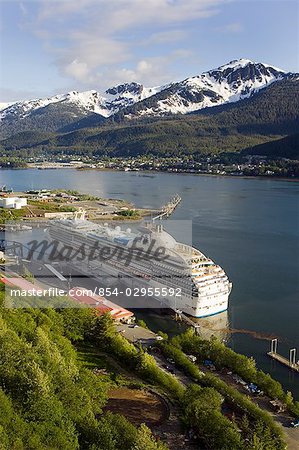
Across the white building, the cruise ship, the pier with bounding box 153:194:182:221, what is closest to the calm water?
the pier with bounding box 153:194:182:221

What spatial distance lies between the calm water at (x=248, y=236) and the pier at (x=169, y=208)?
1.06 ft

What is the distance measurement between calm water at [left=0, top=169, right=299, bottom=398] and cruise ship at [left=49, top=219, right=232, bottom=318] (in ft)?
1.69

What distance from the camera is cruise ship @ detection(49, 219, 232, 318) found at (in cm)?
978

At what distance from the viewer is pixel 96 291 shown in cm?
1106

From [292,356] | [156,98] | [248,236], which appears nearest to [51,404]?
[292,356]

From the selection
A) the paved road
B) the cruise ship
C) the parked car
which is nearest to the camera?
the paved road

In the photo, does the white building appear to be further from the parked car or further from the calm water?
the parked car

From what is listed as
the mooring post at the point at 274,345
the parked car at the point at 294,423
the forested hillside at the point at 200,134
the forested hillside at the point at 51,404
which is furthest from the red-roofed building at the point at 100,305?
the forested hillside at the point at 200,134

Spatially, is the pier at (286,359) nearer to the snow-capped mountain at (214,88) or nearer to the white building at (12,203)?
the white building at (12,203)

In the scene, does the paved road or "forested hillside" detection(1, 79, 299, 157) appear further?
"forested hillside" detection(1, 79, 299, 157)

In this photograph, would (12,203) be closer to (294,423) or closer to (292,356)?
(292,356)

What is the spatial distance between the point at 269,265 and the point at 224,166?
33525mm

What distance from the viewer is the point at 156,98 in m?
99.5

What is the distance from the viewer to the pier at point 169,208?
72.8 ft
